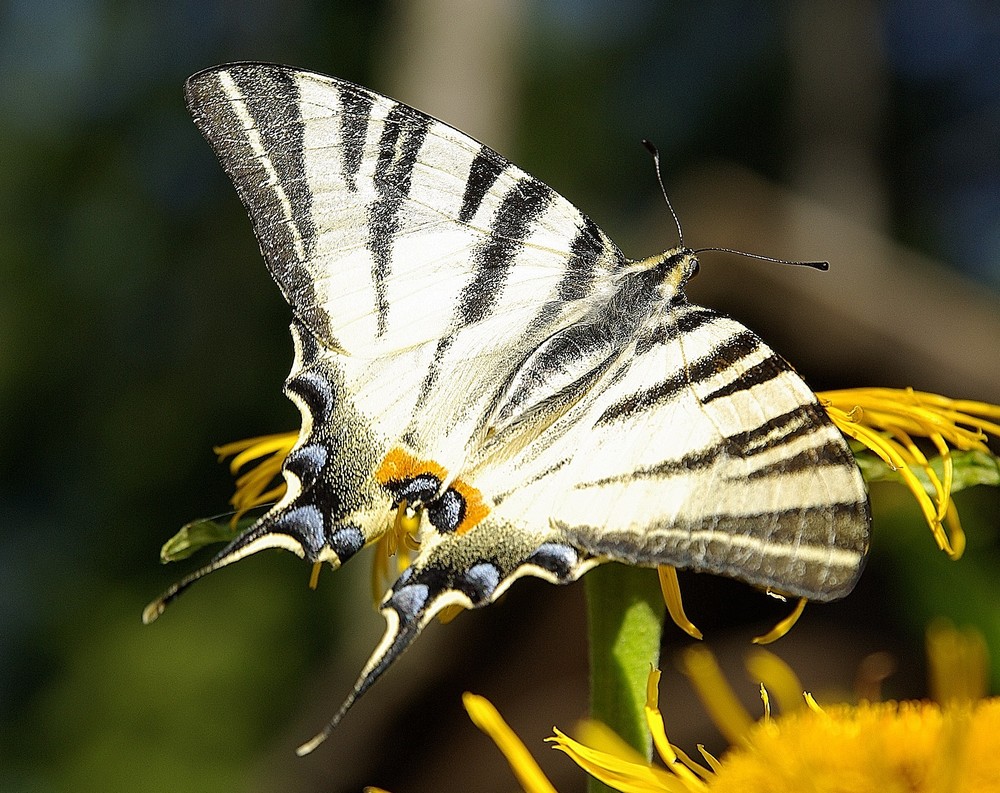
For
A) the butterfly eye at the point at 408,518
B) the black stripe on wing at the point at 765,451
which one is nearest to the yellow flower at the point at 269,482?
the butterfly eye at the point at 408,518

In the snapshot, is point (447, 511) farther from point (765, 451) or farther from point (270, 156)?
point (270, 156)

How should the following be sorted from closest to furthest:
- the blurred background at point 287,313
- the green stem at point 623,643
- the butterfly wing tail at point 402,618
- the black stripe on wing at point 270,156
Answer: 1. the butterfly wing tail at point 402,618
2. the green stem at point 623,643
3. the black stripe on wing at point 270,156
4. the blurred background at point 287,313

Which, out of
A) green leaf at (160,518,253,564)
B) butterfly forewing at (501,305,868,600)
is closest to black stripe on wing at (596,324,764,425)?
butterfly forewing at (501,305,868,600)

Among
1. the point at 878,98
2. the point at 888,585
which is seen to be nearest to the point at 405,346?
the point at 888,585

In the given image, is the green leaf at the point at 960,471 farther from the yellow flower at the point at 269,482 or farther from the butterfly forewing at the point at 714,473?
the yellow flower at the point at 269,482

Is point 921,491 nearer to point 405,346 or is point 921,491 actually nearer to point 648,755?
point 648,755

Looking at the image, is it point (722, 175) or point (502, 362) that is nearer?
point (502, 362)
